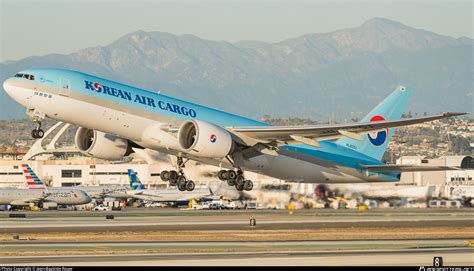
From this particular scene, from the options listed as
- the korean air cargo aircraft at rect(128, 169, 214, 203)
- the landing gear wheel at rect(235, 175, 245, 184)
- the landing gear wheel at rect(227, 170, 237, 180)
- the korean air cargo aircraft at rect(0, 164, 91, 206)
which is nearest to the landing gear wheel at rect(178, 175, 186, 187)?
the landing gear wheel at rect(227, 170, 237, 180)

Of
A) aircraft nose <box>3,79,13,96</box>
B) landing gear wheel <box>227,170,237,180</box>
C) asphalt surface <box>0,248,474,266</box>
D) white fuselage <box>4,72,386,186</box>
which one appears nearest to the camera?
asphalt surface <box>0,248,474,266</box>

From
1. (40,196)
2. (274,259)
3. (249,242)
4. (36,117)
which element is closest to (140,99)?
(36,117)

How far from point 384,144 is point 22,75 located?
27.9 m

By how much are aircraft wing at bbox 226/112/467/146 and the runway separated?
5792 millimetres

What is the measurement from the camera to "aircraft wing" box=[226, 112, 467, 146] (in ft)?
165

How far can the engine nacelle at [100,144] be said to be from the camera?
53.5 metres

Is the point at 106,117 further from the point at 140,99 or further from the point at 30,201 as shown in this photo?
the point at 30,201

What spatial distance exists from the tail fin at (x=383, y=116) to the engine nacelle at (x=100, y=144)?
55.8 ft

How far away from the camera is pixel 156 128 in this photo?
4847 cm

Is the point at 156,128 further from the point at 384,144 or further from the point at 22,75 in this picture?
the point at 384,144

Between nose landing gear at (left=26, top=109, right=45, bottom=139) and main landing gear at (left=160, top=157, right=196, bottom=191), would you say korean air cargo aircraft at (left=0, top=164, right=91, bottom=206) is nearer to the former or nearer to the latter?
main landing gear at (left=160, top=157, right=196, bottom=191)

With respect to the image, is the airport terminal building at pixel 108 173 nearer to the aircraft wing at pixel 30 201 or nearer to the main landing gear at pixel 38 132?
the aircraft wing at pixel 30 201

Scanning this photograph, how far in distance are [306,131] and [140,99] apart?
32.6ft

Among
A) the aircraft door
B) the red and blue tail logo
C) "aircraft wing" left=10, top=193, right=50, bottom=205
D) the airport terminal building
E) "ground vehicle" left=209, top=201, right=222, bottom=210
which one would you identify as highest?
the airport terminal building
